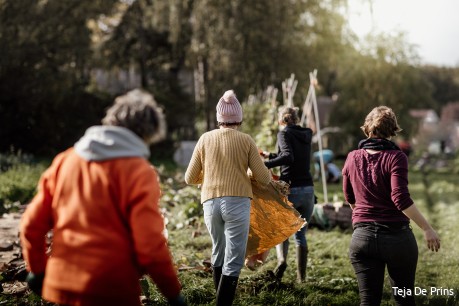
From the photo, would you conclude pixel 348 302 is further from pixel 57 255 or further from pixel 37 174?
pixel 37 174

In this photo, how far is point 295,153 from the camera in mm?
5324

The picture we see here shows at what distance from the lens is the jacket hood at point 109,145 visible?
239cm

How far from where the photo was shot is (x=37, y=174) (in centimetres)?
1272

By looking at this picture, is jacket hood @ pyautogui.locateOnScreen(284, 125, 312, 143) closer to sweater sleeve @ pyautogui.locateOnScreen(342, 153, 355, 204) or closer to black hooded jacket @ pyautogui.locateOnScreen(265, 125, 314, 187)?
black hooded jacket @ pyautogui.locateOnScreen(265, 125, 314, 187)

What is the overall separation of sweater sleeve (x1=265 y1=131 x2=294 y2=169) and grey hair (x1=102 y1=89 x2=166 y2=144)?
253cm

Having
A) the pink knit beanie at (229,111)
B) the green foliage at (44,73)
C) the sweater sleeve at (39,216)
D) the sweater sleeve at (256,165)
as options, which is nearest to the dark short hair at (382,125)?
the sweater sleeve at (256,165)

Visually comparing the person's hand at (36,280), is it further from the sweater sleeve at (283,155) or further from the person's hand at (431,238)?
the sweater sleeve at (283,155)

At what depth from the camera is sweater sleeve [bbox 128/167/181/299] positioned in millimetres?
2352

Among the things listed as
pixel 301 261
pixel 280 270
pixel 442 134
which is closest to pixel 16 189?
pixel 280 270

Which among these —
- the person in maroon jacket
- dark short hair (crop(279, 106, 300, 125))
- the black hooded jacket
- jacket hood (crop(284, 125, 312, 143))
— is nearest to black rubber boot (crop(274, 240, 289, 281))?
the black hooded jacket

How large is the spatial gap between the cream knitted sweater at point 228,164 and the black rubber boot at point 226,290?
2.00 feet

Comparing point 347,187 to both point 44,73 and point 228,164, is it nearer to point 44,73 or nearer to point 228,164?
point 228,164

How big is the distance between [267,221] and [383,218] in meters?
1.51

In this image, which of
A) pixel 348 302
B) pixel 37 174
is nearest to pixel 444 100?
pixel 37 174
